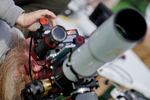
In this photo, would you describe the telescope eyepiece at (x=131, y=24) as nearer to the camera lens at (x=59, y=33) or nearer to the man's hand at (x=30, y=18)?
the camera lens at (x=59, y=33)

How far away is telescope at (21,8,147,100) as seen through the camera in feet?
1.92

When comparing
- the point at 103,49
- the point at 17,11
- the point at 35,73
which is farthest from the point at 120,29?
the point at 17,11

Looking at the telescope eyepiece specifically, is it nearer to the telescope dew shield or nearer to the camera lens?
the telescope dew shield

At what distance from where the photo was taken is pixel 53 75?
792 millimetres

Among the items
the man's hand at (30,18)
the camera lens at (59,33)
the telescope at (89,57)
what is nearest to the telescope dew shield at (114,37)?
the telescope at (89,57)

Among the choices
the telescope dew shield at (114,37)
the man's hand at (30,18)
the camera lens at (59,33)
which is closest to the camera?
the telescope dew shield at (114,37)

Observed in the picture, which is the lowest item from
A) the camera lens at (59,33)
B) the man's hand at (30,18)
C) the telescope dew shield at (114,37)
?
the man's hand at (30,18)

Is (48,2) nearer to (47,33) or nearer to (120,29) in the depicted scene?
(47,33)

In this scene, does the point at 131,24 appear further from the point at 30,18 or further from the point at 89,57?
the point at 30,18

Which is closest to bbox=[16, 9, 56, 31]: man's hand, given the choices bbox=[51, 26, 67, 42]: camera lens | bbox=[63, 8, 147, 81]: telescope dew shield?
bbox=[51, 26, 67, 42]: camera lens

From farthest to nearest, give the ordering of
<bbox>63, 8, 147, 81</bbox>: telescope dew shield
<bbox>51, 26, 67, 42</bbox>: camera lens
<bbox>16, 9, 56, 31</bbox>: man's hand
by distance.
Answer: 1. <bbox>16, 9, 56, 31</bbox>: man's hand
2. <bbox>51, 26, 67, 42</bbox>: camera lens
3. <bbox>63, 8, 147, 81</bbox>: telescope dew shield

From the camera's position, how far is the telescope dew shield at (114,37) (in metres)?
0.58

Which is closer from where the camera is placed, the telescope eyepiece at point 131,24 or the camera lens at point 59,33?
the telescope eyepiece at point 131,24

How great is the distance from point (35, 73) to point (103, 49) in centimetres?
30
